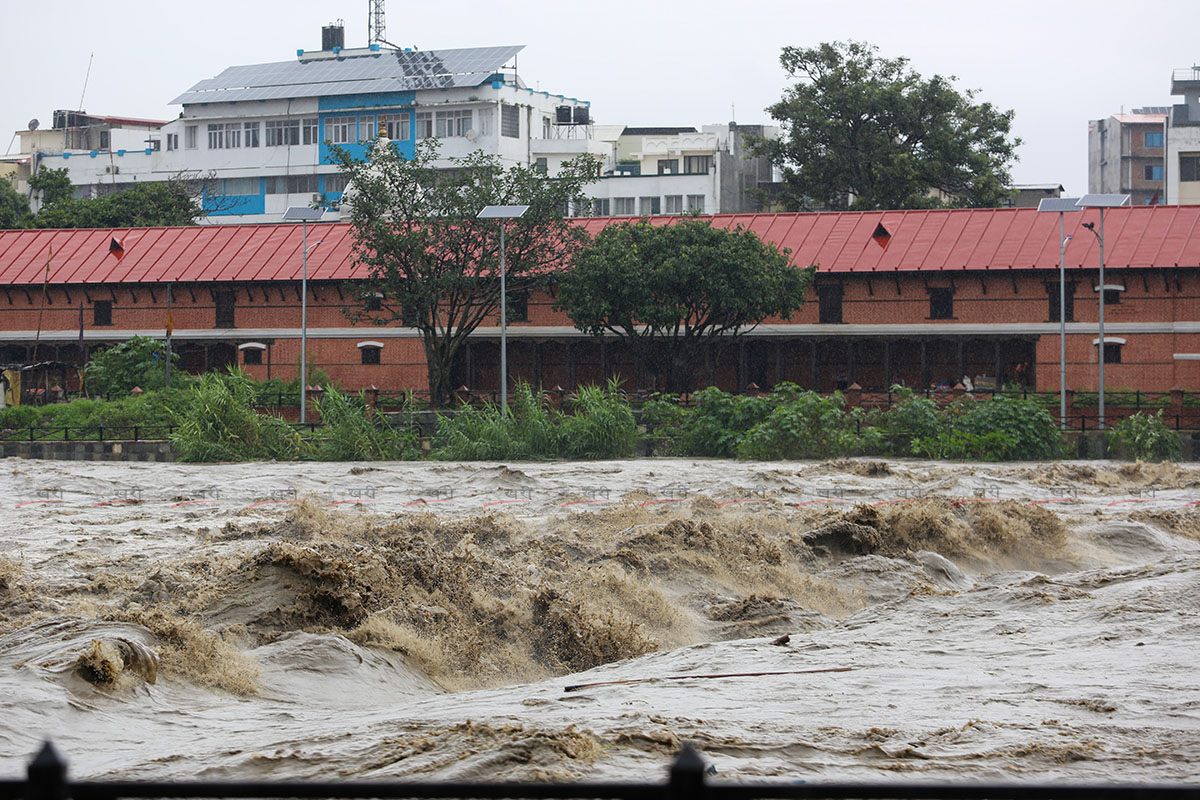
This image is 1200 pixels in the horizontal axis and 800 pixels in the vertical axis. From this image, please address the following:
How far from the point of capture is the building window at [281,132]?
75750 millimetres

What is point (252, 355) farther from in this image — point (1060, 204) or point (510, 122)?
point (510, 122)

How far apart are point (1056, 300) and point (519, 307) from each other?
16.5 metres

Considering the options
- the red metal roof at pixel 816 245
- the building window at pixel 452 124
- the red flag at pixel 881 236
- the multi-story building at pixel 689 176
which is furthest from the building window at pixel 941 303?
the building window at pixel 452 124

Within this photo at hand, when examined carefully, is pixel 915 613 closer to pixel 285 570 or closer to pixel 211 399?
pixel 285 570

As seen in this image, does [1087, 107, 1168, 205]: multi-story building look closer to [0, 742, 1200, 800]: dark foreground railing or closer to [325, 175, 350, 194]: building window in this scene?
[325, 175, 350, 194]: building window

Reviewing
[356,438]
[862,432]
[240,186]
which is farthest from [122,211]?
[862,432]

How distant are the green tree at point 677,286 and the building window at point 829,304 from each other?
1.69m

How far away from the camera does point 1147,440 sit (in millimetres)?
30031

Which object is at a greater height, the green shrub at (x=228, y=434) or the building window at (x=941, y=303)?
the building window at (x=941, y=303)

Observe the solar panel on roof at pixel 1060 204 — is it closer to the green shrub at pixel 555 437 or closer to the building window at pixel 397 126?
the green shrub at pixel 555 437

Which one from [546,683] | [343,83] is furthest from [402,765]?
[343,83]

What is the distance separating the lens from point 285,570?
1212 cm

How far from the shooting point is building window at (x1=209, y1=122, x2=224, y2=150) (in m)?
77.9

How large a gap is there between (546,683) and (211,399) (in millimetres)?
23510
